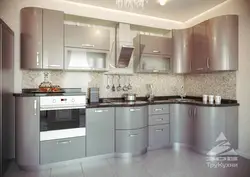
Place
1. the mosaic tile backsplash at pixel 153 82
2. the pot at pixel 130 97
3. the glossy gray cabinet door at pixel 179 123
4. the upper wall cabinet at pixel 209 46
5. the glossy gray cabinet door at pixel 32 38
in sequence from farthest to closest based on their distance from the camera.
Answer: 1. the pot at pixel 130 97
2. the glossy gray cabinet door at pixel 179 123
3. the mosaic tile backsplash at pixel 153 82
4. the upper wall cabinet at pixel 209 46
5. the glossy gray cabinet door at pixel 32 38

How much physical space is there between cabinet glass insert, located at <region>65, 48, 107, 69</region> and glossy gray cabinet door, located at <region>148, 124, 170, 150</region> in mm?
1447

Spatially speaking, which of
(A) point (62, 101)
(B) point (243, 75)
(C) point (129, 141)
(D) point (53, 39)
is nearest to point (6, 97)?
(A) point (62, 101)

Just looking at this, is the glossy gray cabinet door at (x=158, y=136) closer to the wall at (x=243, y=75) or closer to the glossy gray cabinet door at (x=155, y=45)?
the wall at (x=243, y=75)

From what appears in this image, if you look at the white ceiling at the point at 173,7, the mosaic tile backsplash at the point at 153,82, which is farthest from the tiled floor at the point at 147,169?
the white ceiling at the point at 173,7

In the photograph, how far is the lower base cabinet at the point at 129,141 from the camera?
107 inches

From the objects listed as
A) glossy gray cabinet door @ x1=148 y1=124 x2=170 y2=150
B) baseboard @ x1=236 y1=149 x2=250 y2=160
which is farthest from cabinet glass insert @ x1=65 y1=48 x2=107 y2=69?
baseboard @ x1=236 y1=149 x2=250 y2=160

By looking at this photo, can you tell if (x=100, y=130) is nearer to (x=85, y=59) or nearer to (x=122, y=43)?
(x=85, y=59)

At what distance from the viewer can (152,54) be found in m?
3.42

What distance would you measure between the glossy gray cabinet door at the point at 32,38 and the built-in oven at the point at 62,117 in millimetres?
674

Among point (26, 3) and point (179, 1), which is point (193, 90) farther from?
point (26, 3)

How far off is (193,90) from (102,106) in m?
2.18

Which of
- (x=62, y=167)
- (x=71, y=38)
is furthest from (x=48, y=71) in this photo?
(x=62, y=167)

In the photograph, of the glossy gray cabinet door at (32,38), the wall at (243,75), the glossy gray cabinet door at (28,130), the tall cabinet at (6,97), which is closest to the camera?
the tall cabinet at (6,97)

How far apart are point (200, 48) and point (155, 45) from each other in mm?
838
